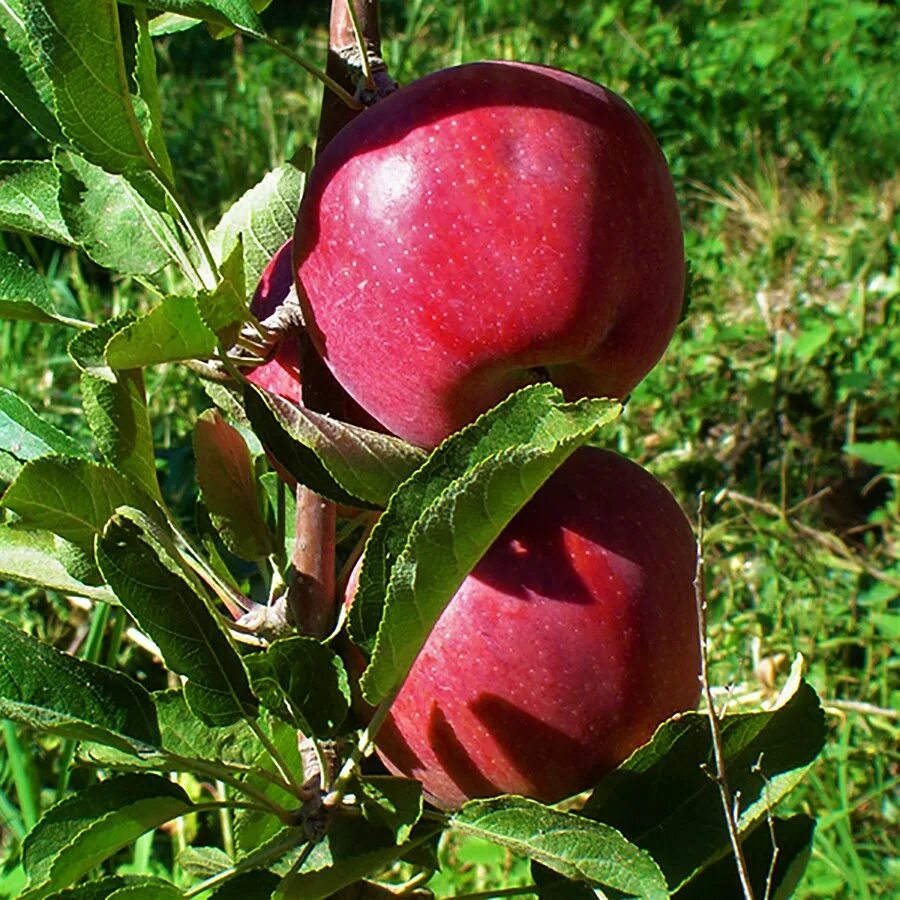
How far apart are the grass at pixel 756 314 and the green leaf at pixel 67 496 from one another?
0.35m

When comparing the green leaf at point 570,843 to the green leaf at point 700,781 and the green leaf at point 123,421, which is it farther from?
the green leaf at point 123,421

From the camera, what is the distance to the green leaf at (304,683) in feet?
2.12

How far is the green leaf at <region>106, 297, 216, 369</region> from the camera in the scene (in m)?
0.58

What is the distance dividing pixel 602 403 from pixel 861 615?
1454 mm

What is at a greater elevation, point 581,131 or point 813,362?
point 581,131

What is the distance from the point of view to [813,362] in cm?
239

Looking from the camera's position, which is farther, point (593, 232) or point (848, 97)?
point (848, 97)

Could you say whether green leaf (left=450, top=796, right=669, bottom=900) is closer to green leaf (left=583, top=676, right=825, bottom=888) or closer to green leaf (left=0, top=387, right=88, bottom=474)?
green leaf (left=583, top=676, right=825, bottom=888)

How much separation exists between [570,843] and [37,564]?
34 centimetres

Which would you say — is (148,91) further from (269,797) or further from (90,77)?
(269,797)

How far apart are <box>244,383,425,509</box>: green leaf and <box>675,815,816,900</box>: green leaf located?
302 millimetres

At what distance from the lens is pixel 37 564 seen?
765mm

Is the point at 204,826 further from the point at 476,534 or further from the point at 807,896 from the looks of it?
the point at 476,534

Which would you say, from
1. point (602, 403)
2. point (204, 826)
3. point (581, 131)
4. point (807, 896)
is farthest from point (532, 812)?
point (204, 826)
